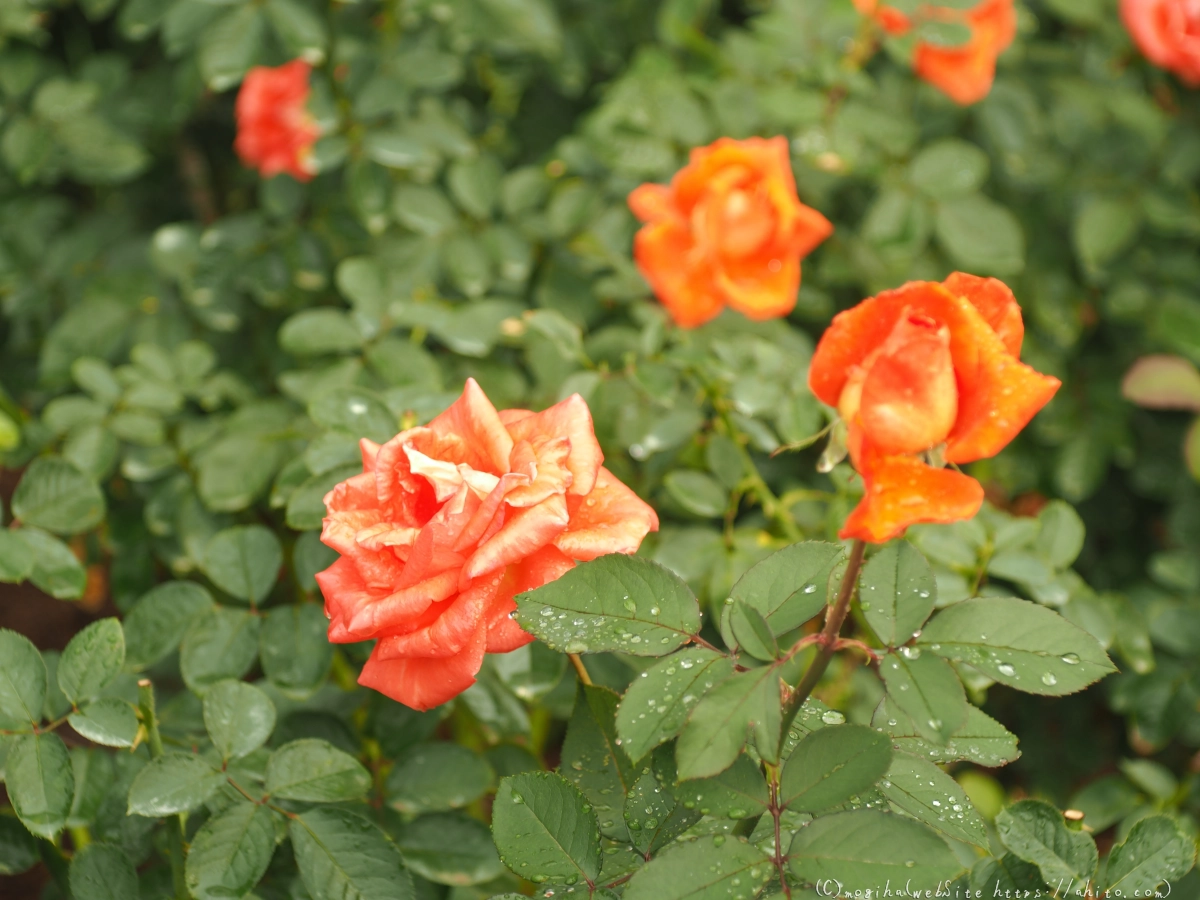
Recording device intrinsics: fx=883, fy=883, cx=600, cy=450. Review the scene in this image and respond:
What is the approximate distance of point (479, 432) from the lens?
744 mm

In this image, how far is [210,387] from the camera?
1298 millimetres

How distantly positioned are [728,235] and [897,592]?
0.78 meters

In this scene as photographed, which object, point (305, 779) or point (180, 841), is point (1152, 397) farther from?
point (180, 841)

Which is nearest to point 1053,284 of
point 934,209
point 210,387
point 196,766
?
point 934,209

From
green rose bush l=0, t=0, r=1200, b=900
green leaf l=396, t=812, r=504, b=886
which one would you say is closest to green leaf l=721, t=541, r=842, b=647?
green rose bush l=0, t=0, r=1200, b=900

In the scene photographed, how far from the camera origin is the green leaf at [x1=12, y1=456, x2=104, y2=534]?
102cm

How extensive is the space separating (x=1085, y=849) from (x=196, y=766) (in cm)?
74

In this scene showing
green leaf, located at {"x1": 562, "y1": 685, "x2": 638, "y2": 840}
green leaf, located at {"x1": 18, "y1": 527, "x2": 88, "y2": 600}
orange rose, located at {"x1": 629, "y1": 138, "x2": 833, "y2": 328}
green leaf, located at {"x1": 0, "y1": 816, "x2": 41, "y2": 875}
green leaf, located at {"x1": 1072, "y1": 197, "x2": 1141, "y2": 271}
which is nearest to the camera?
green leaf, located at {"x1": 562, "y1": 685, "x2": 638, "y2": 840}

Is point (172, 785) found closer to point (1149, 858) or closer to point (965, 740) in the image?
point (965, 740)

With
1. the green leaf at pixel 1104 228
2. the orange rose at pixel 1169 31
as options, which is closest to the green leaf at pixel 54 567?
the green leaf at pixel 1104 228

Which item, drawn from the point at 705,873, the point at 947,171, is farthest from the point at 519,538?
the point at 947,171

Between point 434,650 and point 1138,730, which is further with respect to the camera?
point 1138,730

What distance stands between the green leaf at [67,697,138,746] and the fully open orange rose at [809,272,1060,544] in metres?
0.63

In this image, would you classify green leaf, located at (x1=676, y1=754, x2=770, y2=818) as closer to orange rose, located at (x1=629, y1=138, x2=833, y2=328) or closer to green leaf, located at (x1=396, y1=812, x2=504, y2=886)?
green leaf, located at (x1=396, y1=812, x2=504, y2=886)
